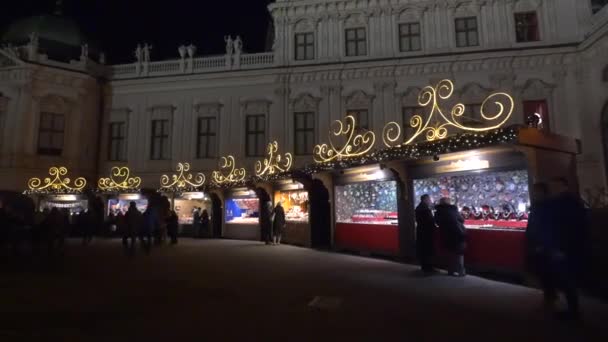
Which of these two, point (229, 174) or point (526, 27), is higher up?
point (526, 27)

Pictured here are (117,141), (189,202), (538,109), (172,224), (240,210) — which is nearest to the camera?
(172,224)

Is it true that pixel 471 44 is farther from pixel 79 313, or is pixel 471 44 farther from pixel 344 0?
pixel 79 313

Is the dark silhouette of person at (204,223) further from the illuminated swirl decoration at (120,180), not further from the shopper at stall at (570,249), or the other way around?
the shopper at stall at (570,249)

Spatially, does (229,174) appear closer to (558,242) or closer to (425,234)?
(425,234)

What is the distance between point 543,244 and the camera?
17.8 feet

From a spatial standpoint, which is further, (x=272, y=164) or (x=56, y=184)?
(x=56, y=184)

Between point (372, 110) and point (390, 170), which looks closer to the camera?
point (390, 170)

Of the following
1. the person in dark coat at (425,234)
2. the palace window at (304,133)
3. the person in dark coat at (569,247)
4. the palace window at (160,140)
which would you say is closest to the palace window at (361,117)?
the palace window at (304,133)

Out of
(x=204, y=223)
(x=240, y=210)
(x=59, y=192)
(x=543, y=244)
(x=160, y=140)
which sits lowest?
(x=204, y=223)

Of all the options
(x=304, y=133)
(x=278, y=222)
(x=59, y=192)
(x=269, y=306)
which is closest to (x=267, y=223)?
(x=278, y=222)

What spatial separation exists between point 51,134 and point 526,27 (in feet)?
102

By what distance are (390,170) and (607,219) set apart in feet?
19.1

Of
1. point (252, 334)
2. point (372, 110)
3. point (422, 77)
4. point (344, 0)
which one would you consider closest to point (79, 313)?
point (252, 334)

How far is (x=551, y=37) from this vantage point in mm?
22062
